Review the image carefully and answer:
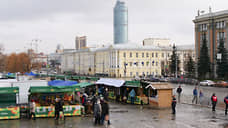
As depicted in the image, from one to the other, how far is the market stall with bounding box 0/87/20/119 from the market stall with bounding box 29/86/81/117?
1090 millimetres

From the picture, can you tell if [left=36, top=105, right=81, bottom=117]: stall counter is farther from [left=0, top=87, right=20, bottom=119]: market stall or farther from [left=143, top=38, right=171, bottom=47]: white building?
[left=143, top=38, right=171, bottom=47]: white building

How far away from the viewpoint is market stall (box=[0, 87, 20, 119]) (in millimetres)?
18562

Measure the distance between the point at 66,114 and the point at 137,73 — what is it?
7333cm

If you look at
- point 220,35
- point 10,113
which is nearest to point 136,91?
point 10,113

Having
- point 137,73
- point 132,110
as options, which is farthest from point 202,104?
point 137,73

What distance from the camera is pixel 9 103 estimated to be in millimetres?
20094

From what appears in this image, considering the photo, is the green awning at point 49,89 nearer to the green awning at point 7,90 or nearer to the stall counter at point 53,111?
the green awning at point 7,90

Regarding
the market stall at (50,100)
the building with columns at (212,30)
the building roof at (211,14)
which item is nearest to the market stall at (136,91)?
the market stall at (50,100)

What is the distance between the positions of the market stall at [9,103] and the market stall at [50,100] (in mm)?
1090

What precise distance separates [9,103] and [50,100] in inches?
104

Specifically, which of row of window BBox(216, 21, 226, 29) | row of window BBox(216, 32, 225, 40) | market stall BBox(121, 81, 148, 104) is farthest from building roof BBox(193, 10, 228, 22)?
market stall BBox(121, 81, 148, 104)

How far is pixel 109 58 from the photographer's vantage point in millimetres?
96250

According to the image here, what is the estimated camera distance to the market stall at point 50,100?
19.3 metres

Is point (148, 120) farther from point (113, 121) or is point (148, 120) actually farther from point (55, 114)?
point (55, 114)
